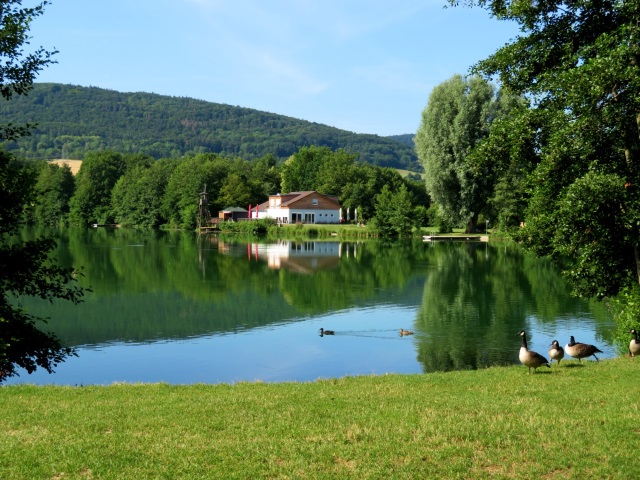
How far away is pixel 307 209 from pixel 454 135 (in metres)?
40.7

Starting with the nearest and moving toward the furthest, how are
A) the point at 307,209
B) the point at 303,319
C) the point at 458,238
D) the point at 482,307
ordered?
1. the point at 303,319
2. the point at 482,307
3. the point at 458,238
4. the point at 307,209

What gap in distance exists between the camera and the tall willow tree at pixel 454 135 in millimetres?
60781

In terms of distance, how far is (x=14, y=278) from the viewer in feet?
37.9

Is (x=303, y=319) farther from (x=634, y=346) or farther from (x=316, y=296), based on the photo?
(x=634, y=346)

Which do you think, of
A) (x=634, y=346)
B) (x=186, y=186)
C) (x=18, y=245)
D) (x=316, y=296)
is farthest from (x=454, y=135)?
(x=186, y=186)

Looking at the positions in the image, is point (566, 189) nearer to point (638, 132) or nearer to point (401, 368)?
point (638, 132)

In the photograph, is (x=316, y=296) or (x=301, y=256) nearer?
(x=316, y=296)

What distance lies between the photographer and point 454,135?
60906 mm

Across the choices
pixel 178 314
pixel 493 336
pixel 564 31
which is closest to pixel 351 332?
pixel 493 336

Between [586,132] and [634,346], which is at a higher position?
[586,132]

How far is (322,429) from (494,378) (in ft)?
16.2

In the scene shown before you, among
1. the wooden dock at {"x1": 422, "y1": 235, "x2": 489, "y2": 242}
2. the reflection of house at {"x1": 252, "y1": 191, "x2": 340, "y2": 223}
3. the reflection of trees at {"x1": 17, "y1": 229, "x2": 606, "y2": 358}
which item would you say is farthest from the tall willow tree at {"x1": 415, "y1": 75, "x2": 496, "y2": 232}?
the reflection of house at {"x1": 252, "y1": 191, "x2": 340, "y2": 223}

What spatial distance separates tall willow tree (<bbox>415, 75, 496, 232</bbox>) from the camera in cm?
6078

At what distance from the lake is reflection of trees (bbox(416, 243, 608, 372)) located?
2.4 inches
